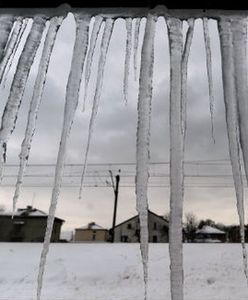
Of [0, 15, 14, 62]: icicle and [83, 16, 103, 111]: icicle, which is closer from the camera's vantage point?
[0, 15, 14, 62]: icicle

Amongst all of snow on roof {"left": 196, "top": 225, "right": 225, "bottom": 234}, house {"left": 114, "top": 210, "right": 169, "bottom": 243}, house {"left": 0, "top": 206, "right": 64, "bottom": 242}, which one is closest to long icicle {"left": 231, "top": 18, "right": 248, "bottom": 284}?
house {"left": 0, "top": 206, "right": 64, "bottom": 242}

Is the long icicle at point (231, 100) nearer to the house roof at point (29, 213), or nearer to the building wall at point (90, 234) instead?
the house roof at point (29, 213)

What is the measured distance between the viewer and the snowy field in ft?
35.5

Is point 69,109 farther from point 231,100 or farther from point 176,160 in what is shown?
point 231,100

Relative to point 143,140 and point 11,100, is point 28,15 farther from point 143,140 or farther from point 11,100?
point 143,140

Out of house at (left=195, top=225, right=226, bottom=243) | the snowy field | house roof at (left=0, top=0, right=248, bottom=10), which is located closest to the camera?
house roof at (left=0, top=0, right=248, bottom=10)

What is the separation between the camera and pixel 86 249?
14.7 metres

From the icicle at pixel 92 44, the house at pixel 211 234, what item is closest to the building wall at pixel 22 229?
the house at pixel 211 234

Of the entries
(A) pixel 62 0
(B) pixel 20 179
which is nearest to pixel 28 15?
(A) pixel 62 0

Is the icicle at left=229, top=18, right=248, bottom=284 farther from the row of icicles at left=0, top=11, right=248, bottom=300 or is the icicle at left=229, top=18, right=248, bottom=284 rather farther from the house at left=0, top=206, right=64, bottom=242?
the house at left=0, top=206, right=64, bottom=242

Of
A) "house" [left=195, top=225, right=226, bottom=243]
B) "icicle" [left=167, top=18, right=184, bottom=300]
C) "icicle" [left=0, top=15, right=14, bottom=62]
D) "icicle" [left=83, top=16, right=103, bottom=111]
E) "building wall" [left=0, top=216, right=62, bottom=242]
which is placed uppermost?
"house" [left=195, top=225, right=226, bottom=243]

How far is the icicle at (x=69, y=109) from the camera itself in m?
1.58

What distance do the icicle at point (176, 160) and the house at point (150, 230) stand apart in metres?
51.1

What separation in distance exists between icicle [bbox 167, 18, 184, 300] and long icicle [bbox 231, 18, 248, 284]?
0.20 meters
